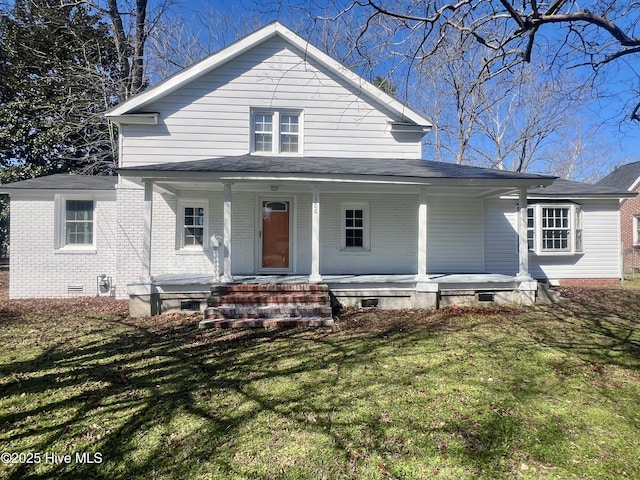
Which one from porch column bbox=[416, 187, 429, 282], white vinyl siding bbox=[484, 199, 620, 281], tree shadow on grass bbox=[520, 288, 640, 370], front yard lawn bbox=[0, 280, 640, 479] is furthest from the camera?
white vinyl siding bbox=[484, 199, 620, 281]

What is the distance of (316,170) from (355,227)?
2.93 m

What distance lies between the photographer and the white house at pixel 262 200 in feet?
31.8

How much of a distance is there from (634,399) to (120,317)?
9.28 meters

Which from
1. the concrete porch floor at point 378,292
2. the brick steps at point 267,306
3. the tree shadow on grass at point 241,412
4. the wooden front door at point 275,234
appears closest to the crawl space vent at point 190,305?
the concrete porch floor at point 378,292

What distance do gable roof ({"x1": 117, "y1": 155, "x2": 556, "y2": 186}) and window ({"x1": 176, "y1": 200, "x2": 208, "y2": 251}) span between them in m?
1.60

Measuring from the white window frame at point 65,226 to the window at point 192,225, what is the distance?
269 cm

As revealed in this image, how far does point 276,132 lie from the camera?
10.5m

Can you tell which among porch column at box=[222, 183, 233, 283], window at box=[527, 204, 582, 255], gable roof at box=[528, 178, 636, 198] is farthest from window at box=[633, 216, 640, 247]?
porch column at box=[222, 183, 233, 283]

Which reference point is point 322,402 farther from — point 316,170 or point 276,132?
point 276,132

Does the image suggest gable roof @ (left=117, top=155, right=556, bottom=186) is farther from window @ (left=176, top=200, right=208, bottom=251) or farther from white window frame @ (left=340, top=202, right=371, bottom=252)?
window @ (left=176, top=200, right=208, bottom=251)

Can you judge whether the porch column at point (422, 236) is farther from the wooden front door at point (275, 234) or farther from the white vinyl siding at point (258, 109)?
the wooden front door at point (275, 234)

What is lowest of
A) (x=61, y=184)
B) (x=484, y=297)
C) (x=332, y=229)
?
(x=484, y=297)

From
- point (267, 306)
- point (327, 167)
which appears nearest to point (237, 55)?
point (327, 167)

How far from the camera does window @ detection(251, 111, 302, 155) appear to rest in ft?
34.4
